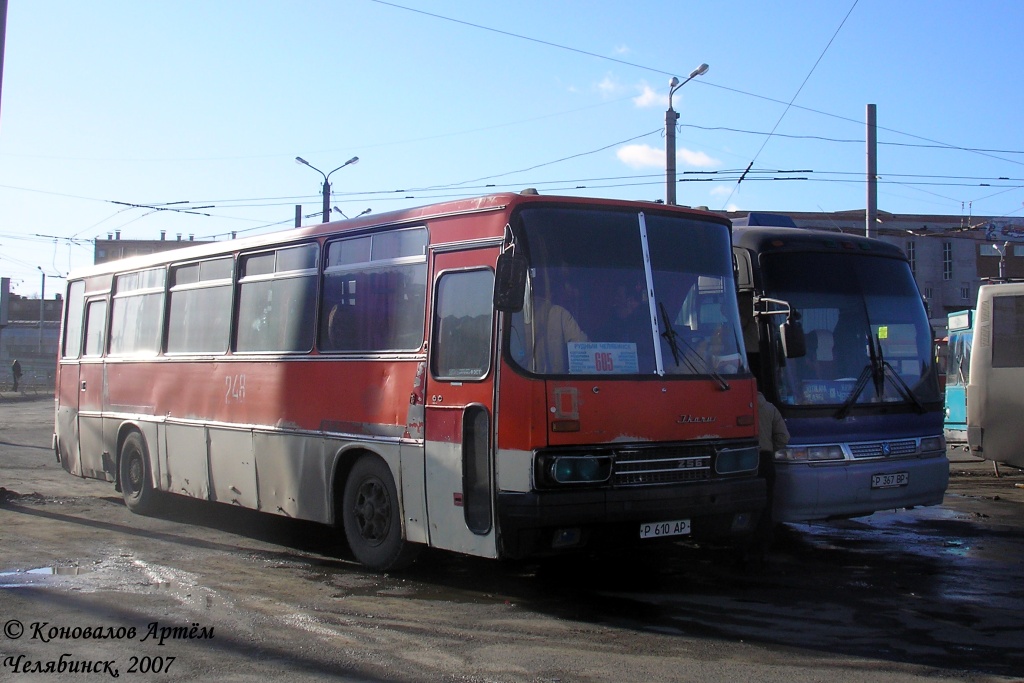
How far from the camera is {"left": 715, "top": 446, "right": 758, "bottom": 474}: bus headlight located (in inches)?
316

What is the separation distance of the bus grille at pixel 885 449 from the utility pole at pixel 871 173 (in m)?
12.1

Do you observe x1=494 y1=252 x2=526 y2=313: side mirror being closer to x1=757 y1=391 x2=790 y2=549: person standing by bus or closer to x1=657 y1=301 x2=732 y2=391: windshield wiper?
x1=657 y1=301 x2=732 y2=391: windshield wiper

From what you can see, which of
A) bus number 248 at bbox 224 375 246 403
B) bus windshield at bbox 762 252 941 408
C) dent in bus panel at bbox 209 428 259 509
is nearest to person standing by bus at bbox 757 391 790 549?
bus windshield at bbox 762 252 941 408

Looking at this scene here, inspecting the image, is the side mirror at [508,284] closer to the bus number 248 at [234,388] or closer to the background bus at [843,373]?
the background bus at [843,373]

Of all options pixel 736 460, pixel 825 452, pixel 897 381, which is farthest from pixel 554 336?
pixel 897 381

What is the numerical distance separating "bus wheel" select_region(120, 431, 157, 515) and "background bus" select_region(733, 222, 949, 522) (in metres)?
7.50

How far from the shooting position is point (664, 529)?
7.71 metres

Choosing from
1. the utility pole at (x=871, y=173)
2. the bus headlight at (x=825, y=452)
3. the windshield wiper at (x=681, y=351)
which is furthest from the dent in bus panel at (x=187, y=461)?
the utility pole at (x=871, y=173)

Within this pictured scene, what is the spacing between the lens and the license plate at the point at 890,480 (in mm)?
9859

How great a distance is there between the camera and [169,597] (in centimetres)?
800

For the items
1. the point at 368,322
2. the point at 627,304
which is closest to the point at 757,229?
the point at 627,304

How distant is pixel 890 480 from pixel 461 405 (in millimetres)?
4633

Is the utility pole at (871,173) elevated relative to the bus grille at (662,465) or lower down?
elevated

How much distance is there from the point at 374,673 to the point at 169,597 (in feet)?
9.12
